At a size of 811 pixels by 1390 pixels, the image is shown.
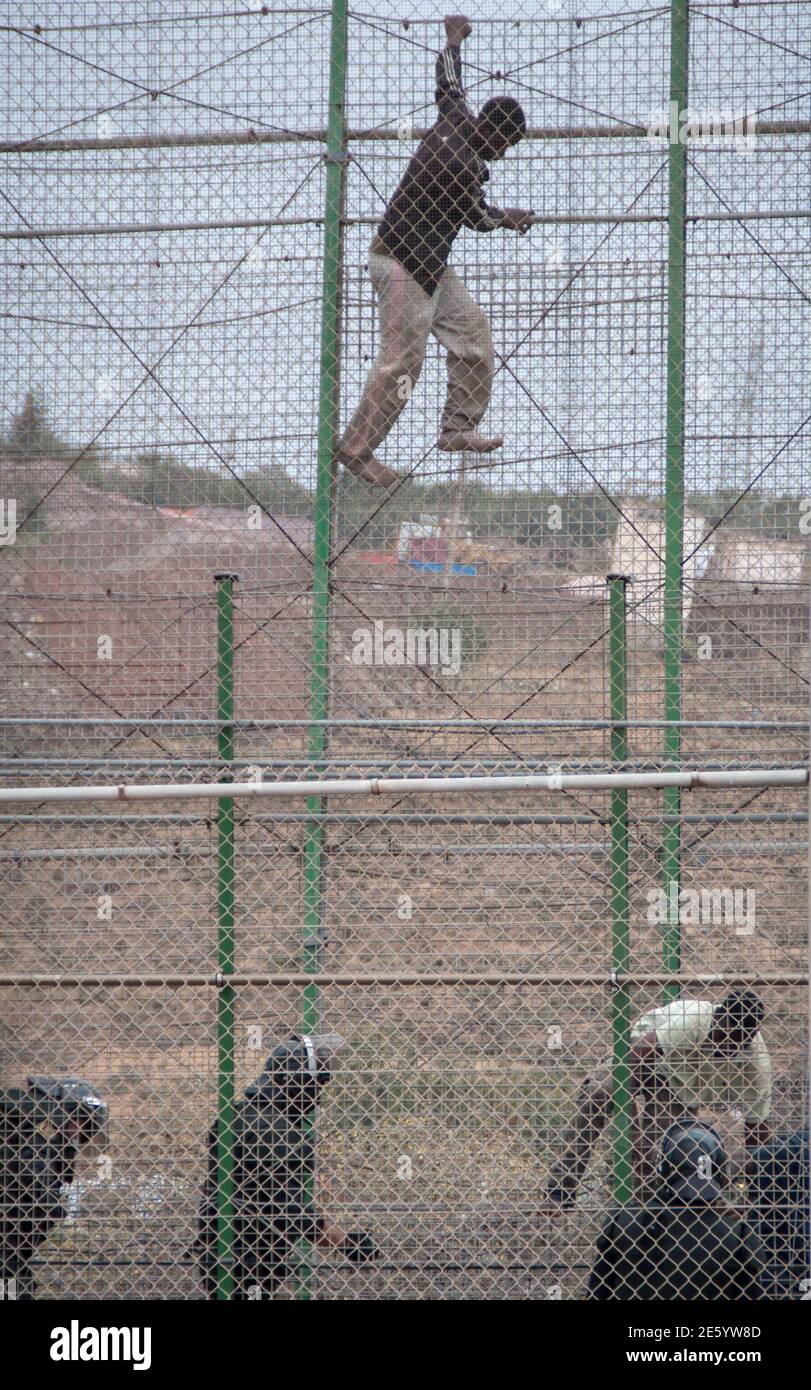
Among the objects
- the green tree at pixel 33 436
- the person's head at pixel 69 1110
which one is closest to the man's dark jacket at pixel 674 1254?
the person's head at pixel 69 1110

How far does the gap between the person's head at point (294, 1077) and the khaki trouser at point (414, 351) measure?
322 centimetres

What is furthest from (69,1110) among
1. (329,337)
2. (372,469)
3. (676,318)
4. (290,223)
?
(676,318)

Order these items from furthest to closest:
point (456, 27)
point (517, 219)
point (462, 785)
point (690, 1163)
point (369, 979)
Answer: point (517, 219) < point (456, 27) < point (690, 1163) < point (369, 979) < point (462, 785)

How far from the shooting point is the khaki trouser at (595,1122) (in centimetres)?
386

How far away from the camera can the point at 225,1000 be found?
11.9 ft

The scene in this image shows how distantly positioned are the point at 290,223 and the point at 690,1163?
4.70 metres

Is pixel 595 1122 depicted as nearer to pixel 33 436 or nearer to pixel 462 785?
pixel 462 785

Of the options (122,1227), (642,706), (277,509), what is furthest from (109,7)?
(122,1227)

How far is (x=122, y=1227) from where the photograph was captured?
4.00 metres

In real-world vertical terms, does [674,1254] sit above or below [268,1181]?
below

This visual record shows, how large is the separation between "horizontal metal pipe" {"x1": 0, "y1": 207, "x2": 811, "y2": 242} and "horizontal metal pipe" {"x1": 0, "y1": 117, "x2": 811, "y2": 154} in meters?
0.38

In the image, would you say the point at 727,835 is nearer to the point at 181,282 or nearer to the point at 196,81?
the point at 181,282
